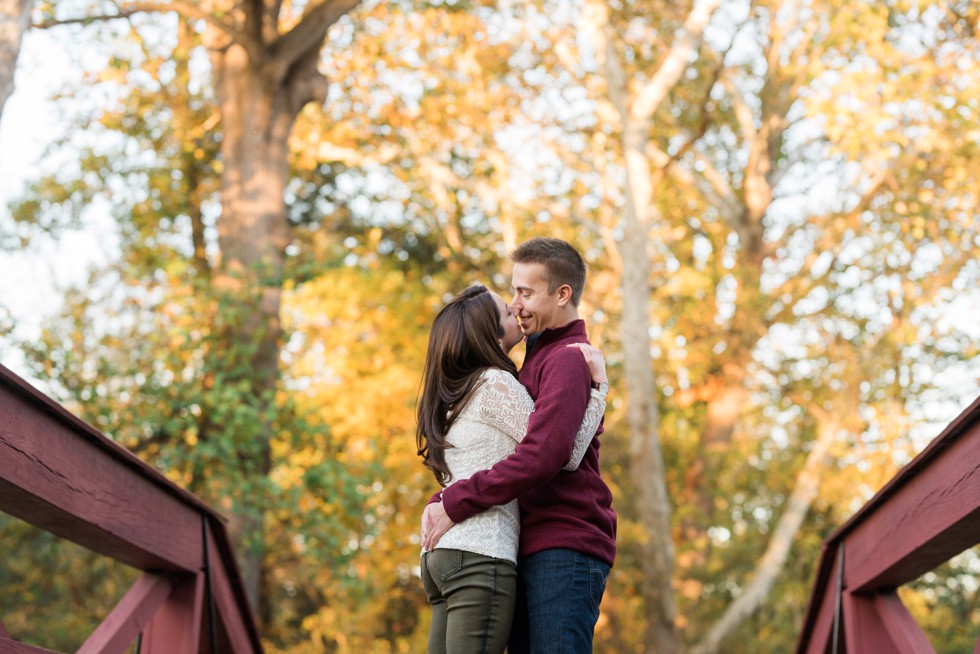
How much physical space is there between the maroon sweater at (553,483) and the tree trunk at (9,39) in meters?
3.54

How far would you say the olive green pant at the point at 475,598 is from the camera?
95.9 inches

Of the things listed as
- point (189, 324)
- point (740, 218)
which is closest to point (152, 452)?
point (189, 324)

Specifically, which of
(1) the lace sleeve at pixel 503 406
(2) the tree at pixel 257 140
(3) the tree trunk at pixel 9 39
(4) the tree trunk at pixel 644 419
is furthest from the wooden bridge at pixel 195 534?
(4) the tree trunk at pixel 644 419

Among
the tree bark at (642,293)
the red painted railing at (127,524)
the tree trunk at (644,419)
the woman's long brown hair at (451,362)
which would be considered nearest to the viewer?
the red painted railing at (127,524)

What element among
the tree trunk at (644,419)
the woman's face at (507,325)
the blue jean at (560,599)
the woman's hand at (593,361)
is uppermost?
the tree trunk at (644,419)

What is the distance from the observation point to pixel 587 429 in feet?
8.37

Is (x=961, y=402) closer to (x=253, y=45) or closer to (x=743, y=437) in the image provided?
(x=743, y=437)

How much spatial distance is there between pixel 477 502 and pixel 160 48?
976 centimetres

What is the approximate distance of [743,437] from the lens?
1678 cm

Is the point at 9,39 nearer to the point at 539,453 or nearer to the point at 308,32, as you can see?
the point at 308,32

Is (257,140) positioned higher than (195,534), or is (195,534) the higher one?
(257,140)

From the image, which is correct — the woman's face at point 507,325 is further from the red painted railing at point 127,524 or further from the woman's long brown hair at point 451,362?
the red painted railing at point 127,524

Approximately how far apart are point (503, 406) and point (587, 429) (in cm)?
19

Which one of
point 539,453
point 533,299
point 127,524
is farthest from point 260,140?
point 539,453
